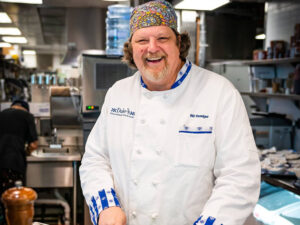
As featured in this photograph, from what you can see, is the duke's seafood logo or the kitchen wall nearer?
the duke's seafood logo

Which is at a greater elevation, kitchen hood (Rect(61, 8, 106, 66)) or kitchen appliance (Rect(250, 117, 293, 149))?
kitchen hood (Rect(61, 8, 106, 66))

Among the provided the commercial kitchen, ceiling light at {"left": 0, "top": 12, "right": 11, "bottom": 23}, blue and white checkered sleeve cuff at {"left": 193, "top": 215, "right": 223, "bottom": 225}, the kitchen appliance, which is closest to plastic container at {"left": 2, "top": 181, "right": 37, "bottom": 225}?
the commercial kitchen

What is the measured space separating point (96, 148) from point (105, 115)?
0.16m

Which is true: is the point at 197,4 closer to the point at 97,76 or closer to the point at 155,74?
the point at 97,76

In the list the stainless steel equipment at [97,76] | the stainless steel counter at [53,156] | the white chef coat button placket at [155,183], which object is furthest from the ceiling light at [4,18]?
the white chef coat button placket at [155,183]

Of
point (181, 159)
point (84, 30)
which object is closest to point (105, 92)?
point (181, 159)

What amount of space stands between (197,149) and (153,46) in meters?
0.45

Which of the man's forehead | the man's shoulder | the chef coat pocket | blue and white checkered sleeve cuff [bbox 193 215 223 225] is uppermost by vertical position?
the man's forehead

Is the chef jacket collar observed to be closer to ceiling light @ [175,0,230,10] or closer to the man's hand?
the man's hand

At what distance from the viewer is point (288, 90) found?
353cm

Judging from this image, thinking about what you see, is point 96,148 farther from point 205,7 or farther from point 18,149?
point 18,149

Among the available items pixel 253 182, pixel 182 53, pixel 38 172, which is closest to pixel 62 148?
pixel 38 172

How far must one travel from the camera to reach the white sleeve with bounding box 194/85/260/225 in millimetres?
1292

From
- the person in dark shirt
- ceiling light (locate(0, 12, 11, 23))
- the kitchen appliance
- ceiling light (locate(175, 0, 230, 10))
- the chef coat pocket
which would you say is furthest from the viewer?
ceiling light (locate(0, 12, 11, 23))
